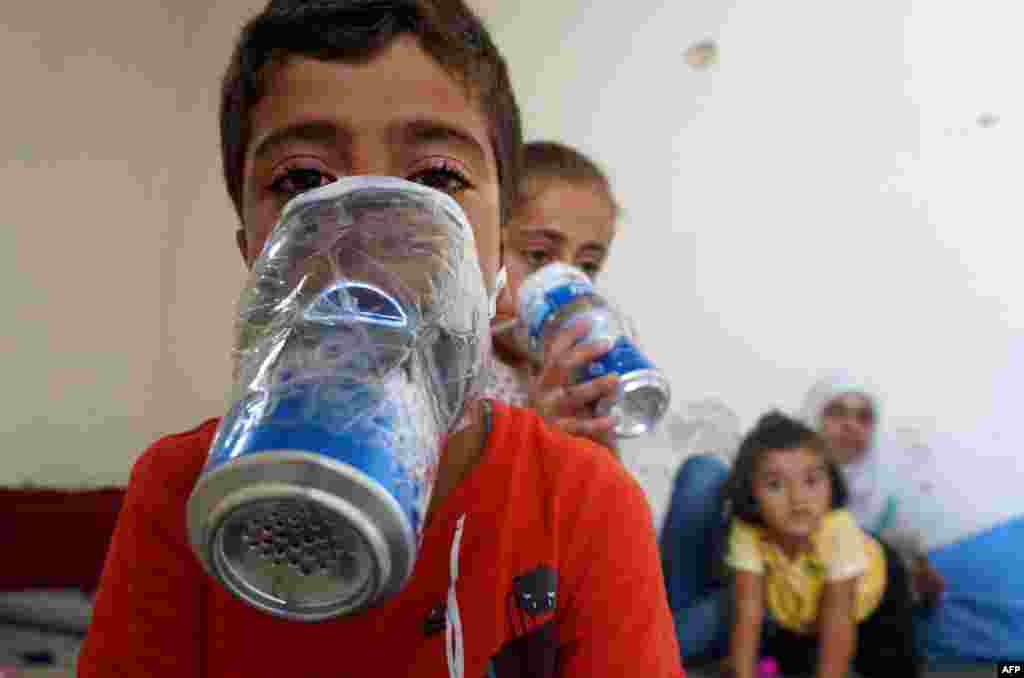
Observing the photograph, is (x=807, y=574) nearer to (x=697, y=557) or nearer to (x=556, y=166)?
(x=697, y=557)

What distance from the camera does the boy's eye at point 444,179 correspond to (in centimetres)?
49

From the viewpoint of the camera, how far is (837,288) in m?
1.60

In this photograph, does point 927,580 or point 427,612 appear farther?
point 927,580

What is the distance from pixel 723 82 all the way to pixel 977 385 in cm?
81

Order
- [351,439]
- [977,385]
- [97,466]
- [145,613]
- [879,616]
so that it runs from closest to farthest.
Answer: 1. [351,439]
2. [145,613]
3. [97,466]
4. [879,616]
5. [977,385]

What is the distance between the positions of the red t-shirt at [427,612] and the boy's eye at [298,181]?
7.6 inches

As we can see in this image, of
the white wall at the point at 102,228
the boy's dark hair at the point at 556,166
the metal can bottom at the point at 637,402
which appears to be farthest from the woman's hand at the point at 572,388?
the white wall at the point at 102,228

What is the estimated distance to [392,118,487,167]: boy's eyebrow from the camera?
482mm

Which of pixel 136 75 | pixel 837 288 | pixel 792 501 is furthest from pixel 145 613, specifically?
pixel 837 288

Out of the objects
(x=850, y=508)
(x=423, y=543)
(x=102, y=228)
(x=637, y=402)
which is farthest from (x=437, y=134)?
(x=850, y=508)

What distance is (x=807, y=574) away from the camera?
1.45 metres

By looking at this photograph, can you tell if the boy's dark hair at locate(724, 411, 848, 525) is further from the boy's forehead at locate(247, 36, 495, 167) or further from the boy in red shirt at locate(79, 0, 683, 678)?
the boy's forehead at locate(247, 36, 495, 167)

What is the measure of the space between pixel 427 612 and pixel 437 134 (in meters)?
0.31

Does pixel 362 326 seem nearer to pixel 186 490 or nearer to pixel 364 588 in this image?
pixel 364 588
